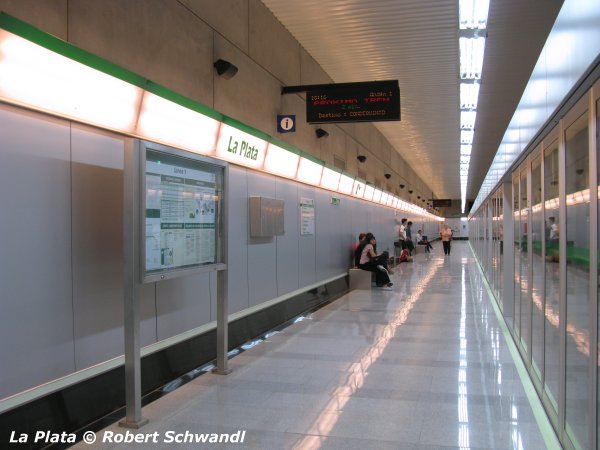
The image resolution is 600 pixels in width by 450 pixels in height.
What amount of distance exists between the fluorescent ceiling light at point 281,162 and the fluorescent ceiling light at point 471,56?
2964 mm

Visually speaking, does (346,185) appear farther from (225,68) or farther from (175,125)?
(175,125)

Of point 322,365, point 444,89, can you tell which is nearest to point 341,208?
point 444,89

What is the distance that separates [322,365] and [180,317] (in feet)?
4.73

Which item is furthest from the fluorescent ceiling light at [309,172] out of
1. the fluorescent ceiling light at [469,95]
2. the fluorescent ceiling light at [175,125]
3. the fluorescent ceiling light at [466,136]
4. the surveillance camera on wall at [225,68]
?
the fluorescent ceiling light at [466,136]

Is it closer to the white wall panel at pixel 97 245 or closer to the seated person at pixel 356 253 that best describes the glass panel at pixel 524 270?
the white wall panel at pixel 97 245

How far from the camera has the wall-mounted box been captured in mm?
6090

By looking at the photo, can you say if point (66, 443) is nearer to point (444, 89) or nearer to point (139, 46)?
point (139, 46)

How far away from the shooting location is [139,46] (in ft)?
13.1

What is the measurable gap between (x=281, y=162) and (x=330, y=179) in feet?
8.69

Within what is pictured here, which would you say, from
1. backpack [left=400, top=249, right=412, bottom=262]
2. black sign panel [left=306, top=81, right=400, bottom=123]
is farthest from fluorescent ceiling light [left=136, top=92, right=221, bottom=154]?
backpack [left=400, top=249, right=412, bottom=262]

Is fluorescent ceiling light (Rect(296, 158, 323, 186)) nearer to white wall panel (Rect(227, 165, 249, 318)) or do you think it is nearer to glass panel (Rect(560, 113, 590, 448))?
white wall panel (Rect(227, 165, 249, 318))

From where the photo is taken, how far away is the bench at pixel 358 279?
35.9 ft

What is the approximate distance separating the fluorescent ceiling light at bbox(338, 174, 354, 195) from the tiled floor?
410 cm

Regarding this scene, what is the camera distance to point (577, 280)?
2529 millimetres
